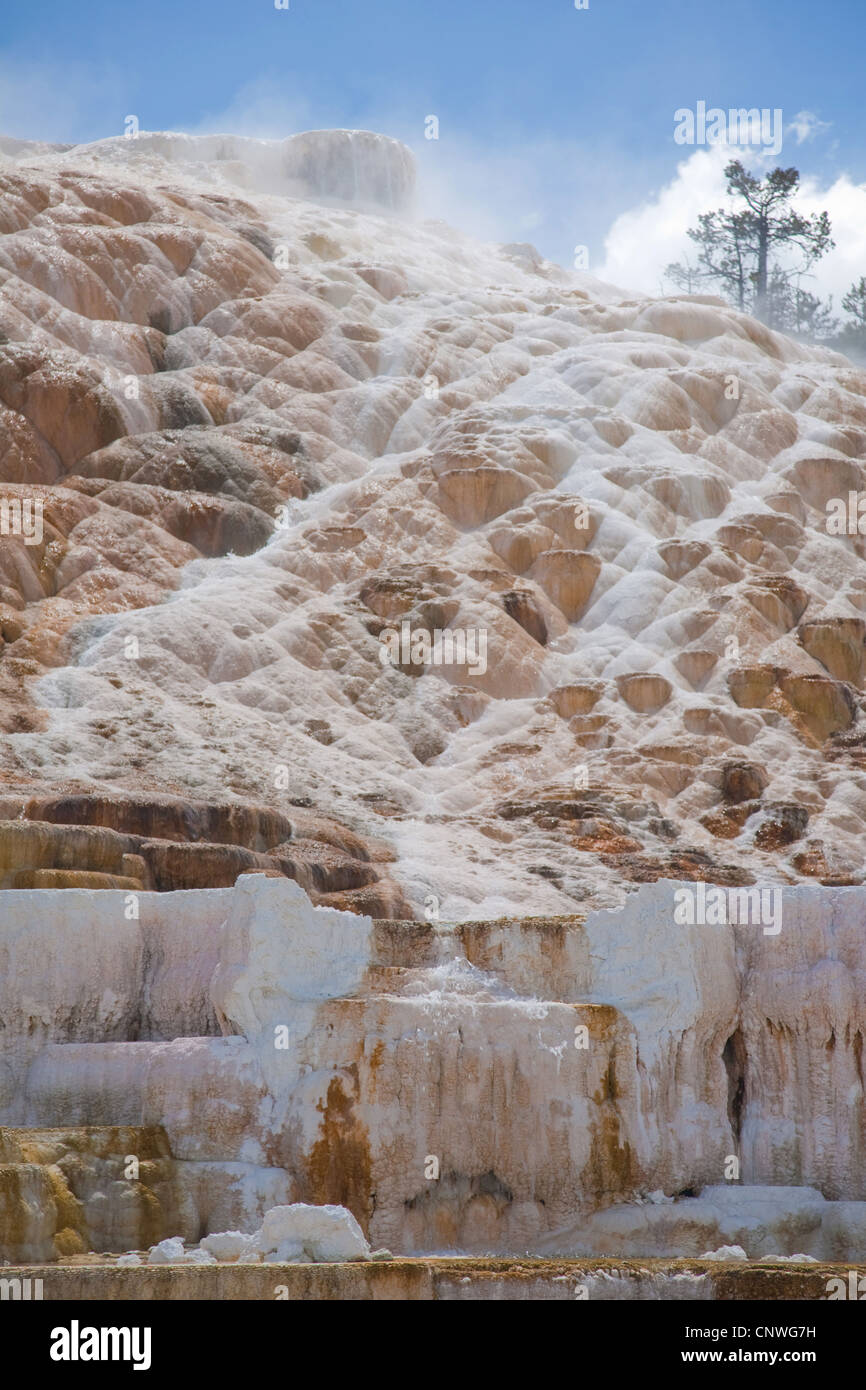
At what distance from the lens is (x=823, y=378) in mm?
34375

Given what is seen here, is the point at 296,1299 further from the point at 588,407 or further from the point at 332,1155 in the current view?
the point at 588,407

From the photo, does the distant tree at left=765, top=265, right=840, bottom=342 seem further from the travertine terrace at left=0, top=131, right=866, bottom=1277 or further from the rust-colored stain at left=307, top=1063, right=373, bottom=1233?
the rust-colored stain at left=307, top=1063, right=373, bottom=1233

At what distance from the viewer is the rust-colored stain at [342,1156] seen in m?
11.0

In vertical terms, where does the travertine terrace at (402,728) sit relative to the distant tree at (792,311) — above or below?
below

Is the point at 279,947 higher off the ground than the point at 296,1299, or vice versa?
the point at 279,947

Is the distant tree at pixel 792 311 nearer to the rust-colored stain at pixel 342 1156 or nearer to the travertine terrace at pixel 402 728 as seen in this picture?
the travertine terrace at pixel 402 728

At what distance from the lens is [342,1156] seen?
36.5ft

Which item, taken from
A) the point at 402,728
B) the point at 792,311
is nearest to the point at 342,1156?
the point at 402,728

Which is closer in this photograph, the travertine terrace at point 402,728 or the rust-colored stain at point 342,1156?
the rust-colored stain at point 342,1156

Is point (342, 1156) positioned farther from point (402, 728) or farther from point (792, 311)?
point (792, 311)

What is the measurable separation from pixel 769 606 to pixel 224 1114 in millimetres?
16759

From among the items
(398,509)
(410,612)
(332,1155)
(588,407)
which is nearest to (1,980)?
(332,1155)

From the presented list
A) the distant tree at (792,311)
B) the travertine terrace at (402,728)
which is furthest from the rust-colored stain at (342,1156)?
the distant tree at (792,311)

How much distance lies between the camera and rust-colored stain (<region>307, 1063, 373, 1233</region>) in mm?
11023
